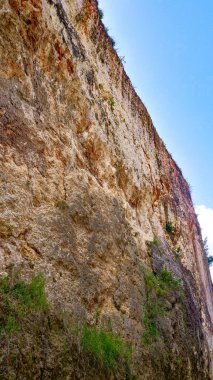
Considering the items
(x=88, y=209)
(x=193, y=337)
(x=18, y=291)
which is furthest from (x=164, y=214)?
(x=18, y=291)

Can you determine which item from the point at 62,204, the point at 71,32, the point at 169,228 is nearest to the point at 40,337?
the point at 62,204

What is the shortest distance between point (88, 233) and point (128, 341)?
190 centimetres

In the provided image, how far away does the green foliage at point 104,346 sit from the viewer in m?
4.89

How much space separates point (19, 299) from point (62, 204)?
6.18 feet

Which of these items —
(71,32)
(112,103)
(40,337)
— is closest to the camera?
(40,337)

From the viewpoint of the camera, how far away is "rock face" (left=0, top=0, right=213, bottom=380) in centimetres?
499

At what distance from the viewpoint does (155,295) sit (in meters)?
7.95

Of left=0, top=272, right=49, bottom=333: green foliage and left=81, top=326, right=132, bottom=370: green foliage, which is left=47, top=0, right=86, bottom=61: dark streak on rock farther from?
left=81, top=326, right=132, bottom=370: green foliage

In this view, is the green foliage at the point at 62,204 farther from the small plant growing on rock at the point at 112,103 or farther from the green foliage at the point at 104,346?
the small plant growing on rock at the point at 112,103

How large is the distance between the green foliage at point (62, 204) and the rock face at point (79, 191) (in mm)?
16

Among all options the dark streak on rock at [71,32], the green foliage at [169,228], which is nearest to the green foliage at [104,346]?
the dark streak on rock at [71,32]

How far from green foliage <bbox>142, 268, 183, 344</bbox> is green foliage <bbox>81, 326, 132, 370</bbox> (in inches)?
40.5

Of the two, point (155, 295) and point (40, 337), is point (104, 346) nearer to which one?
point (40, 337)

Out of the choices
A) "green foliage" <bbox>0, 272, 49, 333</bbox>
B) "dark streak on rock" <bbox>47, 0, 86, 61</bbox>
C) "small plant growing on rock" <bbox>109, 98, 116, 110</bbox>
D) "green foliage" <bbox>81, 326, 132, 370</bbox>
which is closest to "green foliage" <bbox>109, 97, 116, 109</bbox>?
"small plant growing on rock" <bbox>109, 98, 116, 110</bbox>
